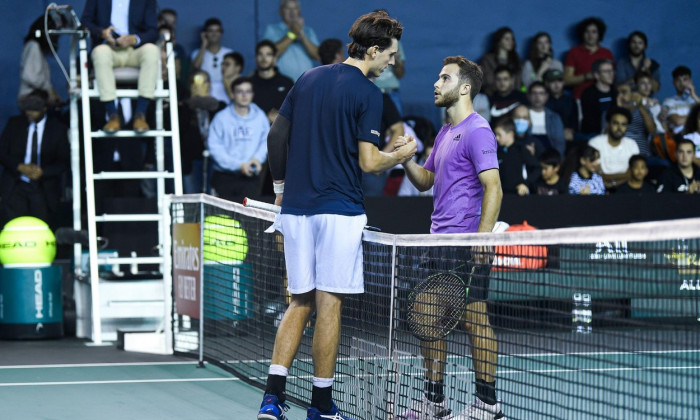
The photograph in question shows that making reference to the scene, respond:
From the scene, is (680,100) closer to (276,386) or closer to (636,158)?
(636,158)

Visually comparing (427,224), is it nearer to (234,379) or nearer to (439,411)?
(234,379)

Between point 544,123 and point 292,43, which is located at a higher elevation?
point 292,43

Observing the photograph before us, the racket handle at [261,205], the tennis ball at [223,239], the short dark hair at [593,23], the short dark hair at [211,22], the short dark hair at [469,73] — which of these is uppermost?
the short dark hair at [593,23]

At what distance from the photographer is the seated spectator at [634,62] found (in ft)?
51.6

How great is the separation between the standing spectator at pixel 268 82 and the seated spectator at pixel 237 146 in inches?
28.9

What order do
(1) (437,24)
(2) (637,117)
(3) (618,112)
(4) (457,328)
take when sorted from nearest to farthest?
(4) (457,328), (3) (618,112), (2) (637,117), (1) (437,24)

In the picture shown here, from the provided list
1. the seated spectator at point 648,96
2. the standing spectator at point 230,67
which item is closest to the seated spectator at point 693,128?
the seated spectator at point 648,96

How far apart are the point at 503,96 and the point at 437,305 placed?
8736 millimetres

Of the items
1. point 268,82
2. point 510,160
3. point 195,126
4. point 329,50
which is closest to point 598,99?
point 510,160

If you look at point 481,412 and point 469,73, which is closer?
point 481,412

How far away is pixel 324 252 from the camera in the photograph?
19.3 ft

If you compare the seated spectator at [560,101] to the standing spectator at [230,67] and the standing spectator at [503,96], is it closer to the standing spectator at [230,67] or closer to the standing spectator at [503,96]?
the standing spectator at [503,96]

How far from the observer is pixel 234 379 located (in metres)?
8.62

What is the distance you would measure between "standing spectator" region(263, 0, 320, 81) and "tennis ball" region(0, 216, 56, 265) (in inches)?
154
